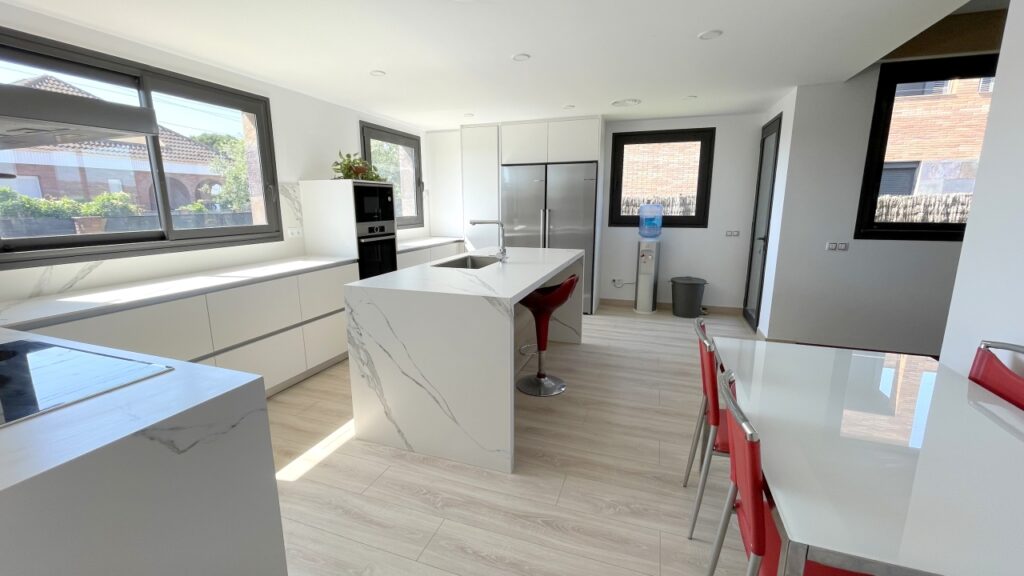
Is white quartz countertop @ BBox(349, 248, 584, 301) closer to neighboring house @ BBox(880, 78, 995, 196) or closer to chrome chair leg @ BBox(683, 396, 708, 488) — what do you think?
chrome chair leg @ BBox(683, 396, 708, 488)

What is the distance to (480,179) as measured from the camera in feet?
18.2

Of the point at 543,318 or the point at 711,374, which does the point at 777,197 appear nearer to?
the point at 543,318

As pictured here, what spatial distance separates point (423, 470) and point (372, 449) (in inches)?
15.3

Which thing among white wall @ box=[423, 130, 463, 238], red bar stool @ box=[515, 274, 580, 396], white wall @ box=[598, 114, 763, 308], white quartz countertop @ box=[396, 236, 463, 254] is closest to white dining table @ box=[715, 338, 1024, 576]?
red bar stool @ box=[515, 274, 580, 396]

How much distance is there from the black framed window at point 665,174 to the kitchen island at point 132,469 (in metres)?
5.16

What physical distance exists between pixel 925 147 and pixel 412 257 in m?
4.79

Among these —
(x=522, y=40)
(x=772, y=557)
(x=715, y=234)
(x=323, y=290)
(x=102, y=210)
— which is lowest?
(x=772, y=557)

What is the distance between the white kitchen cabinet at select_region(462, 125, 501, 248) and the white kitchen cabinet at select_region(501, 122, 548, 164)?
0.15m

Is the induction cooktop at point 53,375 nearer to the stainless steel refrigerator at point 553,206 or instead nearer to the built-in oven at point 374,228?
the built-in oven at point 374,228

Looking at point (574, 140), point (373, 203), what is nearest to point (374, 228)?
point (373, 203)

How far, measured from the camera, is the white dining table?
0.78m

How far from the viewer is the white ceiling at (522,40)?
219cm

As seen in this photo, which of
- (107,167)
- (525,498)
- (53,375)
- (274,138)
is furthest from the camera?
(274,138)

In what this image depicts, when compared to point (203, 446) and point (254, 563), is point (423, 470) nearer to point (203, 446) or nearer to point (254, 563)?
point (254, 563)
